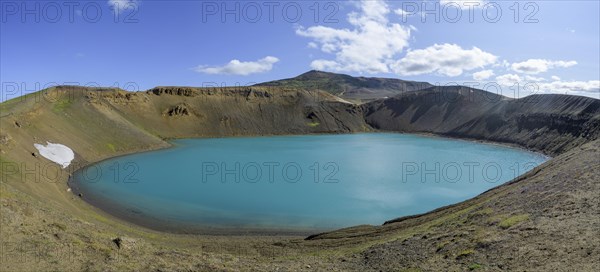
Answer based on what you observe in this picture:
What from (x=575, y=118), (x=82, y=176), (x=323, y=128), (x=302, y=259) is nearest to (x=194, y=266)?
(x=302, y=259)

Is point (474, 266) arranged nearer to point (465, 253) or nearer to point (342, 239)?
point (465, 253)

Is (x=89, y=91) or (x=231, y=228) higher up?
(x=89, y=91)

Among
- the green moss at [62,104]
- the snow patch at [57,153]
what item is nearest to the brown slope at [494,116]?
the snow patch at [57,153]

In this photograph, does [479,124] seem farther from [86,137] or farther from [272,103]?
[86,137]

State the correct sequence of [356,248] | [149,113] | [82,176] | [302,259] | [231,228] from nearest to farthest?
1. [302,259]
2. [356,248]
3. [231,228]
4. [82,176]
5. [149,113]

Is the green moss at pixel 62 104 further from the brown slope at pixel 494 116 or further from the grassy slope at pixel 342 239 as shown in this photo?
the brown slope at pixel 494 116

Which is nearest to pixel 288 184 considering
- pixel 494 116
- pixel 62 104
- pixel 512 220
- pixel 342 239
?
pixel 342 239

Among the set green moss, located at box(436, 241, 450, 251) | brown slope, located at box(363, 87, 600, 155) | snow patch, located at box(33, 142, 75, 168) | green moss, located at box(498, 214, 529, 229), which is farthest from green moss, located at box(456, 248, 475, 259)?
brown slope, located at box(363, 87, 600, 155)

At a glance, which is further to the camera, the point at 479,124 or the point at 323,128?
the point at 323,128
